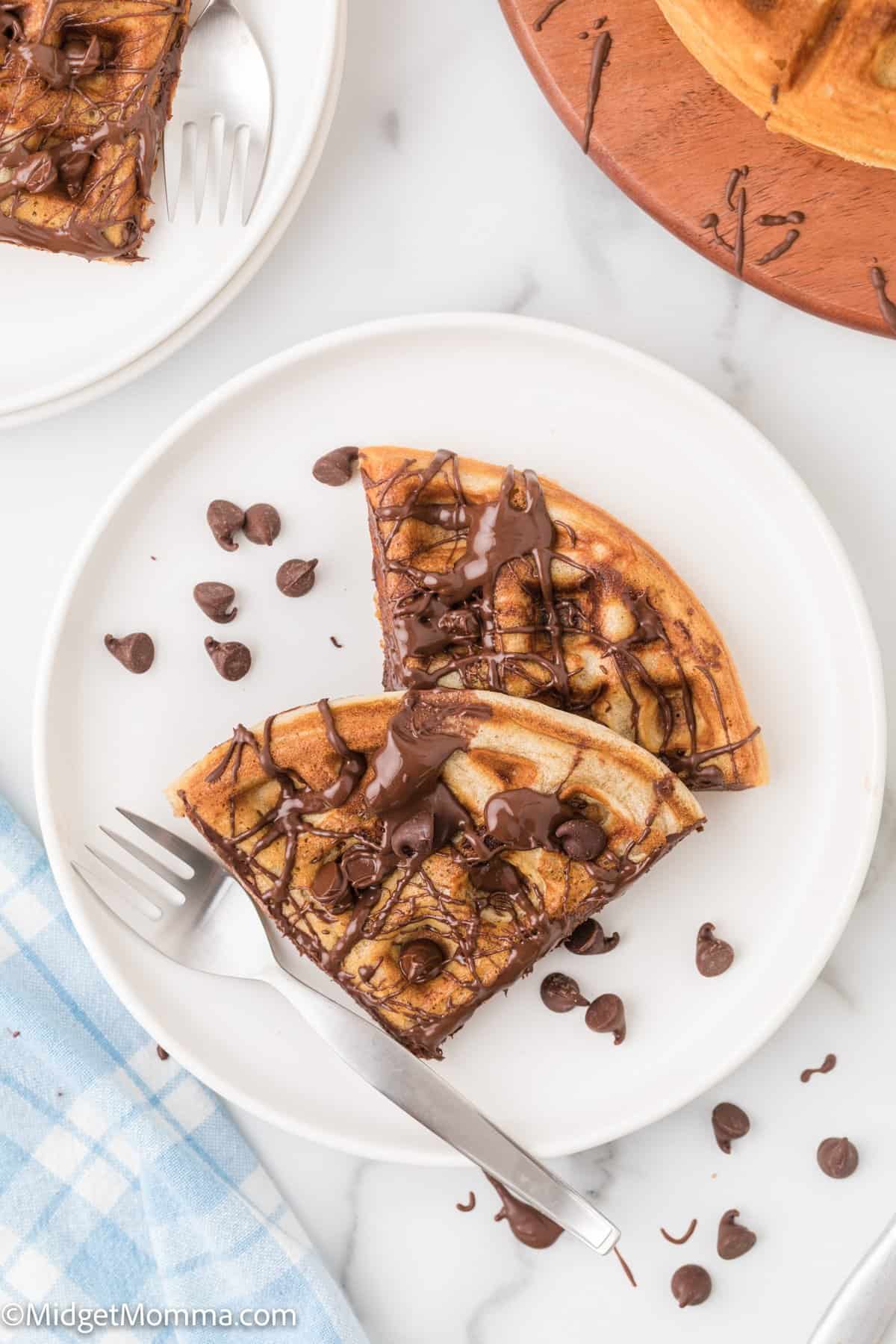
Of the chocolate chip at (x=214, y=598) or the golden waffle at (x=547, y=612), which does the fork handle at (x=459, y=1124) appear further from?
the chocolate chip at (x=214, y=598)

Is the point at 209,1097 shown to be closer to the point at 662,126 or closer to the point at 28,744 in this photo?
the point at 28,744

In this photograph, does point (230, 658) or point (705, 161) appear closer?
point (705, 161)

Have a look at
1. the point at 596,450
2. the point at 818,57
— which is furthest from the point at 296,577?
the point at 818,57

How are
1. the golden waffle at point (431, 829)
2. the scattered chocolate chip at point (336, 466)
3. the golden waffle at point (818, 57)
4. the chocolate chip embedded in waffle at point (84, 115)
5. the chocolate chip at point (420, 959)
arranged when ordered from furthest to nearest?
the scattered chocolate chip at point (336, 466), the chocolate chip embedded in waffle at point (84, 115), the chocolate chip at point (420, 959), the golden waffle at point (431, 829), the golden waffle at point (818, 57)

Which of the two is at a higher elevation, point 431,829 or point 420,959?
point 431,829

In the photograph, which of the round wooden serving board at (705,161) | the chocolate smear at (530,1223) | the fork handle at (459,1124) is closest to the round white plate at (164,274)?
the round wooden serving board at (705,161)

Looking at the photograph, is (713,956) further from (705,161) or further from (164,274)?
(164,274)
